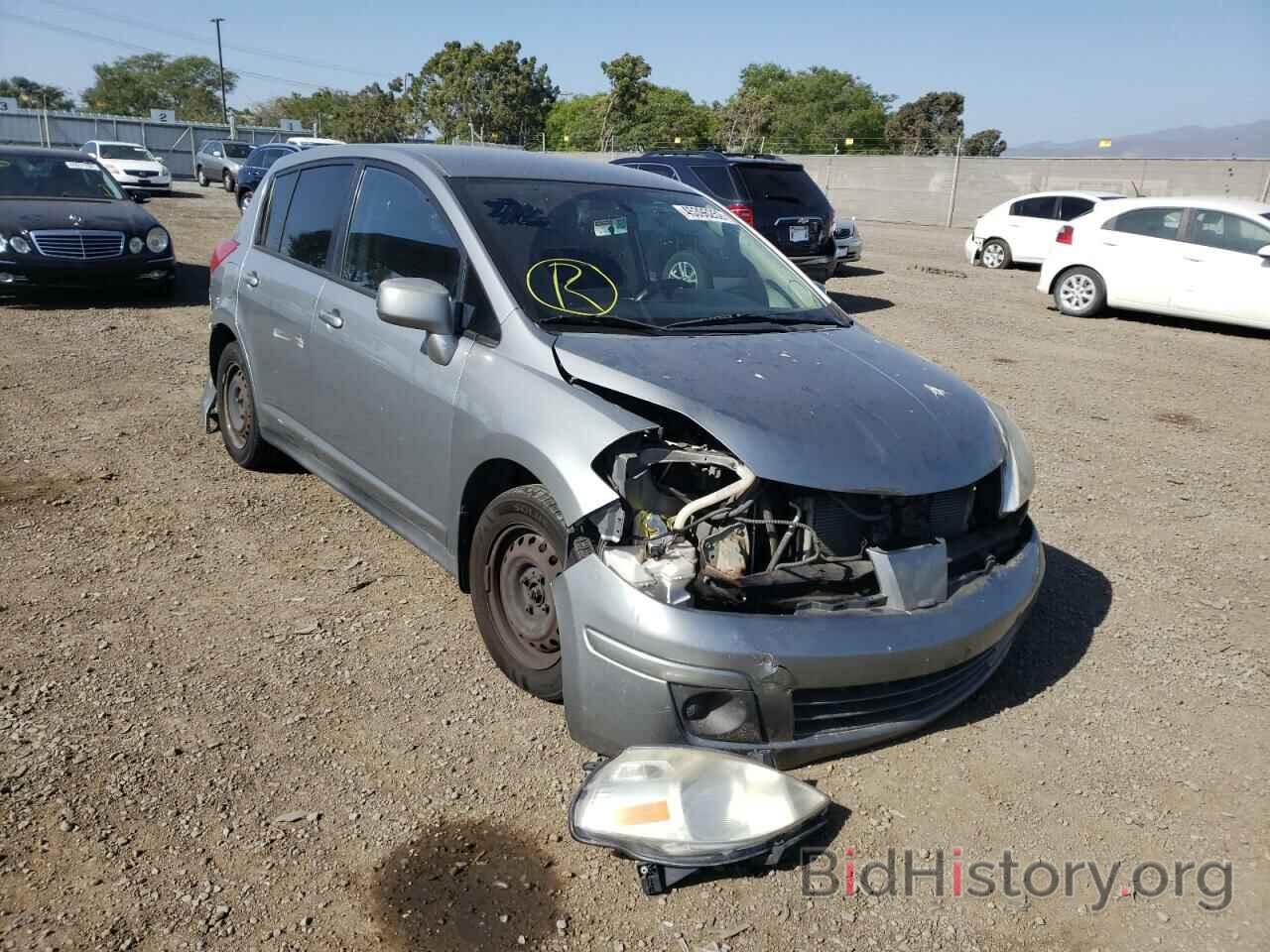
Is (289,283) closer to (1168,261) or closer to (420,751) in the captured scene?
(420,751)

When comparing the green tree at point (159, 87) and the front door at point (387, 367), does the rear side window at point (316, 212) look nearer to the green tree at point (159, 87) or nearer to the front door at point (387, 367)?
the front door at point (387, 367)

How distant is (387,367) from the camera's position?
12.8 ft

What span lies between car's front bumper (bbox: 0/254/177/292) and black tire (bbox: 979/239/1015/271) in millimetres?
13829

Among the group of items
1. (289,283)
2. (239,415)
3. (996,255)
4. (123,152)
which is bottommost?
(239,415)

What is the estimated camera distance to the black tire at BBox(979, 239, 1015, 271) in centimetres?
1761

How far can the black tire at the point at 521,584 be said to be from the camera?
3.17 m

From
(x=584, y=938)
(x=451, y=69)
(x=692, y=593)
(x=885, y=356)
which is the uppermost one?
(x=451, y=69)

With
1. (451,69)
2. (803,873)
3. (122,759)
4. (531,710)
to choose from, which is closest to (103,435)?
(122,759)

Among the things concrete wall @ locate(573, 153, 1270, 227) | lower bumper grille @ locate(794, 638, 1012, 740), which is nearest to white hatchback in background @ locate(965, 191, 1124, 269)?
concrete wall @ locate(573, 153, 1270, 227)

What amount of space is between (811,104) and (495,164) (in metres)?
94.1

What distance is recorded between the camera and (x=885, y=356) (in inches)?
152

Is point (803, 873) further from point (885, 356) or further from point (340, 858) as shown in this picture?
point (885, 356)

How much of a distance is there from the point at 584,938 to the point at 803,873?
2.16 ft

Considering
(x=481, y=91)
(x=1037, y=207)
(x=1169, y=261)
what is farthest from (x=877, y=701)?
(x=481, y=91)
